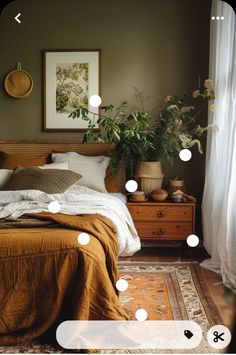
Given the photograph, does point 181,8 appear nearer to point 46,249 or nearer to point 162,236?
point 162,236

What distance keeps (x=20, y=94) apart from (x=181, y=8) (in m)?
1.58

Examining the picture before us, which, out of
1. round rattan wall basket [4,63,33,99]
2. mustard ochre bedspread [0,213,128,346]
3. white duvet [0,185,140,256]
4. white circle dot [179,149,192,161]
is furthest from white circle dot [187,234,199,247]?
round rattan wall basket [4,63,33,99]

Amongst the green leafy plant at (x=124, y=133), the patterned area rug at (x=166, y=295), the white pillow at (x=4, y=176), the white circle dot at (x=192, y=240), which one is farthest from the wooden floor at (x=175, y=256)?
the white circle dot at (x=192, y=240)

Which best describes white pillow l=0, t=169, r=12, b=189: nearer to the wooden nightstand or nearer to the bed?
the wooden nightstand

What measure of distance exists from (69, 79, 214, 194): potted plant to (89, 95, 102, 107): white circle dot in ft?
0.28

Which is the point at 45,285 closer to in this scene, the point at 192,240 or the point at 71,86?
the point at 192,240

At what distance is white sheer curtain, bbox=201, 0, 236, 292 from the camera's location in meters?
2.57

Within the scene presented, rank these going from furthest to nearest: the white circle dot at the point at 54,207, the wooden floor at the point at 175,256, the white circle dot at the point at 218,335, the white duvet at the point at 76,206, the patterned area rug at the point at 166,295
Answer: the wooden floor at the point at 175,256, the white duvet at the point at 76,206, the patterned area rug at the point at 166,295, the white circle dot at the point at 54,207, the white circle dot at the point at 218,335

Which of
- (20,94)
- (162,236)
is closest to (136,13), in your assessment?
(20,94)

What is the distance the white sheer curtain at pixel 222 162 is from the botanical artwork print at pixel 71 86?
44.0 inches

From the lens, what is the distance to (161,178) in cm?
352

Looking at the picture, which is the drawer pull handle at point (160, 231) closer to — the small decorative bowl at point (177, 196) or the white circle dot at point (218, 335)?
the small decorative bowl at point (177, 196)

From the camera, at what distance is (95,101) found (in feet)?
12.0

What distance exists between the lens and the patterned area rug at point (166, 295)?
6.57ft
